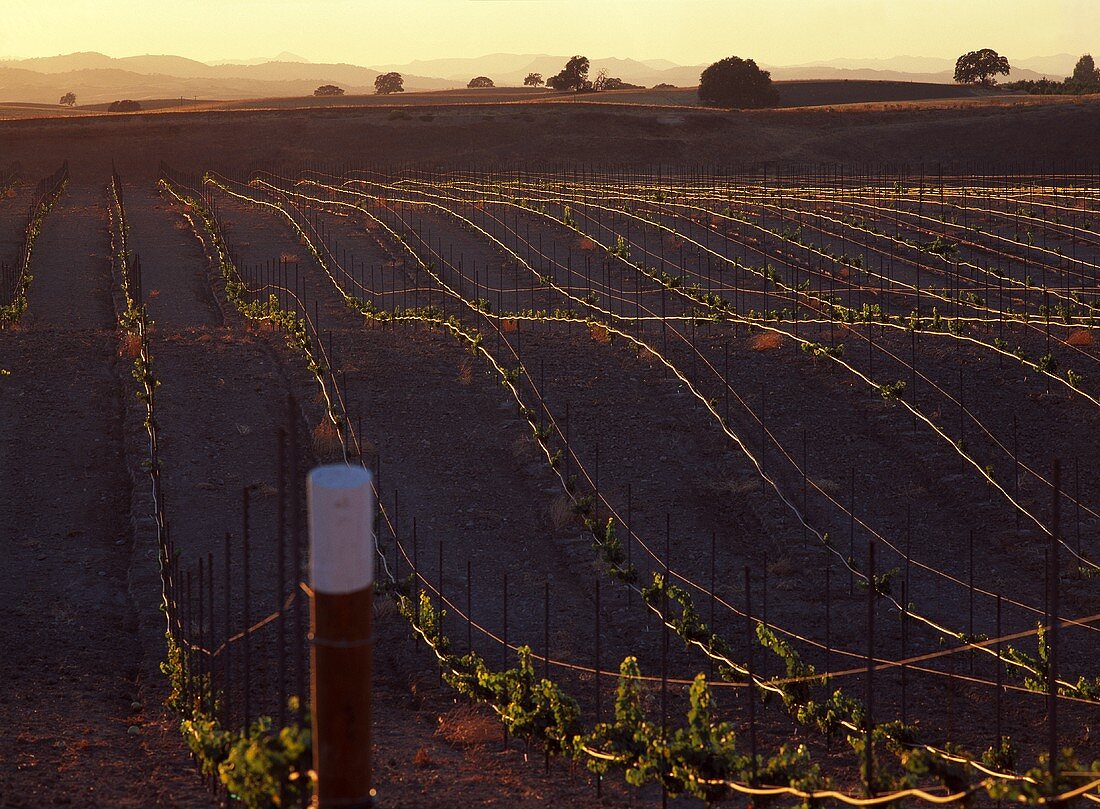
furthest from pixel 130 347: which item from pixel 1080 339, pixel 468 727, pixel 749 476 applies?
pixel 1080 339

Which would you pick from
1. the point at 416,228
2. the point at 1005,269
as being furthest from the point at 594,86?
the point at 1005,269

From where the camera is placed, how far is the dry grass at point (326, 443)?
52.6ft

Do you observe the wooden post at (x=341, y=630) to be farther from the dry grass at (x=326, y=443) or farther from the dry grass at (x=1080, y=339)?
the dry grass at (x=1080, y=339)

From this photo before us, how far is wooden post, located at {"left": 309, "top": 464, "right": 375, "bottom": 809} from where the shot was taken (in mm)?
3512

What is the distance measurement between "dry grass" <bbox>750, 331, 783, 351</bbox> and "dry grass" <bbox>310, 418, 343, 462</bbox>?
7019 mm

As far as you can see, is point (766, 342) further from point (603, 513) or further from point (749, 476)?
point (603, 513)

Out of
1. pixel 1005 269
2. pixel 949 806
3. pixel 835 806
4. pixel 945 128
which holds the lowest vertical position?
pixel 835 806

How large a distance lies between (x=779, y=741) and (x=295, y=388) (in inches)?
441

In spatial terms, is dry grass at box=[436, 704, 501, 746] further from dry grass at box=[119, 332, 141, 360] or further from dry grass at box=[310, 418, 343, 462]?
dry grass at box=[119, 332, 141, 360]

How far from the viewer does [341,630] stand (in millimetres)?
3645

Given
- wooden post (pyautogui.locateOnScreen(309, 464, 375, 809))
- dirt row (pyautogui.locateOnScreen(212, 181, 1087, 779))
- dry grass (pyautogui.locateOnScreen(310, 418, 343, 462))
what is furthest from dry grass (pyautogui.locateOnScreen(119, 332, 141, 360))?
wooden post (pyautogui.locateOnScreen(309, 464, 375, 809))

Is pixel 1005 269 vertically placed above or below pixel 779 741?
above

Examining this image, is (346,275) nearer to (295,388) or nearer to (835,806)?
(295,388)

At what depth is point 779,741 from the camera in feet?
30.6
